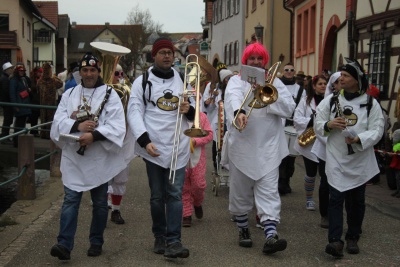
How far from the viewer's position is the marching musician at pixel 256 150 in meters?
7.02

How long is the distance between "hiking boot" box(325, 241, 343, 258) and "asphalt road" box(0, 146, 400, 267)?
0.07 metres

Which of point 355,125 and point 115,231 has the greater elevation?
point 355,125

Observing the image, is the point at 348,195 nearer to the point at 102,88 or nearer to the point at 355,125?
the point at 355,125

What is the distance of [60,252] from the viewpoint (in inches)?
247

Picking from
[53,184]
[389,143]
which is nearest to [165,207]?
[53,184]

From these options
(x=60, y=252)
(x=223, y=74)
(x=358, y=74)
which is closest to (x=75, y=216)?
(x=60, y=252)

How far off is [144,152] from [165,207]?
677mm

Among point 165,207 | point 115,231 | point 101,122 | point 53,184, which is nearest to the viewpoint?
point 101,122

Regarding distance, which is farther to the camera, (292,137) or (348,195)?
(292,137)

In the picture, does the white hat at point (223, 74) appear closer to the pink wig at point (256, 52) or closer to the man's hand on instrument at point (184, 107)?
the pink wig at point (256, 52)

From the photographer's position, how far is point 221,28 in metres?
50.5

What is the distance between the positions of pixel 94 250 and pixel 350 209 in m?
2.39

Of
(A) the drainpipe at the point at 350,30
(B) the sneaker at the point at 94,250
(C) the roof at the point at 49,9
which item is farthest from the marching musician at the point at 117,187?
(C) the roof at the point at 49,9

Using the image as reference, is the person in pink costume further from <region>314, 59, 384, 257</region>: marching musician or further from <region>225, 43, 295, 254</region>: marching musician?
<region>314, 59, 384, 257</region>: marching musician
